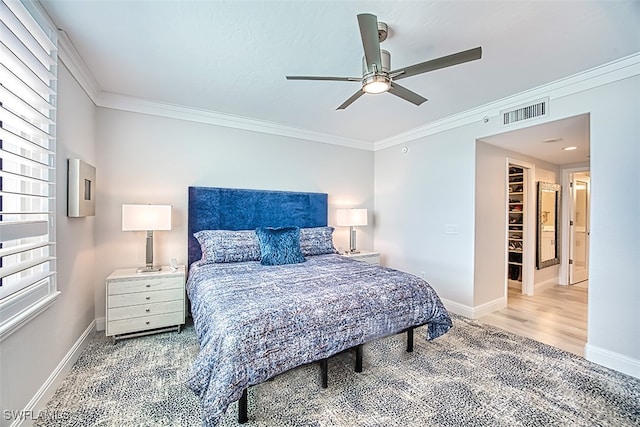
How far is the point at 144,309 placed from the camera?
9.22 ft

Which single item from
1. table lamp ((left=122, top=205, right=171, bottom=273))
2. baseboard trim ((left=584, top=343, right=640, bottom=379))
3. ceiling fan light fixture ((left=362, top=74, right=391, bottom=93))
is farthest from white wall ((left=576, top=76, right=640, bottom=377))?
table lamp ((left=122, top=205, right=171, bottom=273))

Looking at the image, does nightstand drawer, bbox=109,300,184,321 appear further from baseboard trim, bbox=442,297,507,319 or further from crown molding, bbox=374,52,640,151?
crown molding, bbox=374,52,640,151

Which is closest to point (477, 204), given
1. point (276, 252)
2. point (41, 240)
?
point (276, 252)

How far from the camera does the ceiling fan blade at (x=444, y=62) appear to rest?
1.73 metres

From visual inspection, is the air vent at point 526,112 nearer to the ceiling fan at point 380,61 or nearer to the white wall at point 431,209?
the white wall at point 431,209

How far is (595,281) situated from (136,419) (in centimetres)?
376

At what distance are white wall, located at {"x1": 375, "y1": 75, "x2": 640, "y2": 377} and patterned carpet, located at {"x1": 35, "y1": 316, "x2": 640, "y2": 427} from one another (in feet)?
1.33

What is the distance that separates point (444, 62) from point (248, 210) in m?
2.86

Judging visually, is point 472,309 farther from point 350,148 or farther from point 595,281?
point 350,148

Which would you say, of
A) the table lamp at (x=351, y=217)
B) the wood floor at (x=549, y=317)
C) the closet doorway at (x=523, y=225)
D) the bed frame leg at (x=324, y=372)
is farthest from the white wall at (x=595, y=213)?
the bed frame leg at (x=324, y=372)

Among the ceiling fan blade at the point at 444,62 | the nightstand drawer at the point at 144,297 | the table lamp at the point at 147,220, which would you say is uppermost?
the ceiling fan blade at the point at 444,62

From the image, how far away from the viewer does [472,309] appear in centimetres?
→ 360

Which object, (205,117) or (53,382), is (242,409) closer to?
(53,382)

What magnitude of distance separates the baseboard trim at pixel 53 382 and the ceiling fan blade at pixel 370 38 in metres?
2.90
